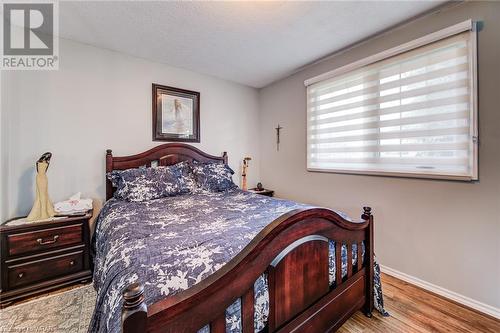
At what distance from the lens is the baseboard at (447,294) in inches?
66.4

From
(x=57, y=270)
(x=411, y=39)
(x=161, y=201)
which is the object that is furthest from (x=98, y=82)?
(x=411, y=39)

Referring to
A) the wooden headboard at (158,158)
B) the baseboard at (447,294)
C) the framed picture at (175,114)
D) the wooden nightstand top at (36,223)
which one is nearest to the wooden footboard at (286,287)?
the baseboard at (447,294)

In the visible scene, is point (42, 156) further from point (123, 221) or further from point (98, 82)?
point (123, 221)

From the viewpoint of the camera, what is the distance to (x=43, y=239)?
1.94 metres

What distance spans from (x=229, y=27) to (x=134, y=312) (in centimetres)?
239

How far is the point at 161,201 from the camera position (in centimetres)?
228

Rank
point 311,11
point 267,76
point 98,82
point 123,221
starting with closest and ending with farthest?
1. point 123,221
2. point 311,11
3. point 98,82
4. point 267,76

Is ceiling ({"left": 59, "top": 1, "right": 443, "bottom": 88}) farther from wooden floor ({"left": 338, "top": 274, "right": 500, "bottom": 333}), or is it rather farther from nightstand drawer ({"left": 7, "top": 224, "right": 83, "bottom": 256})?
wooden floor ({"left": 338, "top": 274, "right": 500, "bottom": 333})

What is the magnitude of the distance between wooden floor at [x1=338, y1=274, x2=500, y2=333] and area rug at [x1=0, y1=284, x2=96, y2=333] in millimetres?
1967

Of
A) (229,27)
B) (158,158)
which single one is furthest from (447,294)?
(158,158)

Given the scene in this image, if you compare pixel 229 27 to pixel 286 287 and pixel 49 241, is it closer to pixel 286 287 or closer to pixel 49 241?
pixel 286 287

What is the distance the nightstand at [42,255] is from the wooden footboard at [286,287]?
1.98 m

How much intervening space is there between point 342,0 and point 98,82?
2.69m

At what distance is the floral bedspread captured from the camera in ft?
2.89
